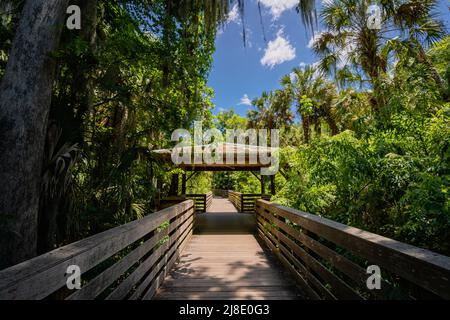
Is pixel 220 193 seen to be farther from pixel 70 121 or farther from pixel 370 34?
pixel 70 121

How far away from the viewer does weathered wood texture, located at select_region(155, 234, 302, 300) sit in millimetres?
2785

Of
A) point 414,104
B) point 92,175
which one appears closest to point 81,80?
point 92,175

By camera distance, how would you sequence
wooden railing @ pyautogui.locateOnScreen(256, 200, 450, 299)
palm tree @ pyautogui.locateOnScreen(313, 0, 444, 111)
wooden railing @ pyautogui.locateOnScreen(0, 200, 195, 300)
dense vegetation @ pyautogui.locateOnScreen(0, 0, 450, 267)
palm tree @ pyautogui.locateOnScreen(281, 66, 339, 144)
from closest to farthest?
wooden railing @ pyautogui.locateOnScreen(0, 200, 195, 300) → wooden railing @ pyautogui.locateOnScreen(256, 200, 450, 299) → dense vegetation @ pyautogui.locateOnScreen(0, 0, 450, 267) → palm tree @ pyautogui.locateOnScreen(313, 0, 444, 111) → palm tree @ pyautogui.locateOnScreen(281, 66, 339, 144)

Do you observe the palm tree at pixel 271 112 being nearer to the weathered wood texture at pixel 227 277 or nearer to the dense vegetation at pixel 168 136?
the dense vegetation at pixel 168 136

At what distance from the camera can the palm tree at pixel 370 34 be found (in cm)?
638

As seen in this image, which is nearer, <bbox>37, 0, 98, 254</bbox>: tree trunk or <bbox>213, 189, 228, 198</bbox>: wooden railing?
<bbox>37, 0, 98, 254</bbox>: tree trunk

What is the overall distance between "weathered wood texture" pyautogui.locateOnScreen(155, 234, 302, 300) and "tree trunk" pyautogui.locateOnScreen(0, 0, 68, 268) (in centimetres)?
153

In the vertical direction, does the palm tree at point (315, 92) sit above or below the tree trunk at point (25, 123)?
above

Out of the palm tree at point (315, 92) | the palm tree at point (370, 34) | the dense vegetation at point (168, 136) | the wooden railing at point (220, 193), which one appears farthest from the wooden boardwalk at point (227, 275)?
the wooden railing at point (220, 193)

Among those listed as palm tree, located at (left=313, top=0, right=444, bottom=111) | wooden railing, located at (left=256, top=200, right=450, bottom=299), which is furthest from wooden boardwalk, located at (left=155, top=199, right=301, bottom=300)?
palm tree, located at (left=313, top=0, right=444, bottom=111)

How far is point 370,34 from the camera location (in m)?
6.92

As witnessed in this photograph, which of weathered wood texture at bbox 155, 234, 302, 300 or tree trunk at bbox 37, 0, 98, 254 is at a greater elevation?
tree trunk at bbox 37, 0, 98, 254

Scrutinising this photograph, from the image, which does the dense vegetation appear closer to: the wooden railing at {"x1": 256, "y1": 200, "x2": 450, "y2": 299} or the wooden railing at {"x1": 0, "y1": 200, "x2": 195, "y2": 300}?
the wooden railing at {"x1": 256, "y1": 200, "x2": 450, "y2": 299}
